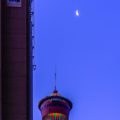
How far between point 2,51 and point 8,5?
515 cm

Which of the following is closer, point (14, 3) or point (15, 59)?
point (15, 59)

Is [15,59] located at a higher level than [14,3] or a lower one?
lower

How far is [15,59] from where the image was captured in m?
62.5

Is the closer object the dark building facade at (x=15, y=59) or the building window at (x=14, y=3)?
the dark building facade at (x=15, y=59)

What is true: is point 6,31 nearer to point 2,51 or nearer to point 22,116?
point 2,51

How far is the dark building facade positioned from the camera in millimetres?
61500

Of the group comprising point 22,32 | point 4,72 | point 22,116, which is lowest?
point 22,116

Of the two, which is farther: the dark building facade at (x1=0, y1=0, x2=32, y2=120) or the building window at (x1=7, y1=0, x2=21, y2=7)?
the building window at (x1=7, y1=0, x2=21, y2=7)

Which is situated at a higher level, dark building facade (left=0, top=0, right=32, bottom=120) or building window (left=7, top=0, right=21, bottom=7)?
building window (left=7, top=0, right=21, bottom=7)

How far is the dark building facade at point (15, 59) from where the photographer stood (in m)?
61.5

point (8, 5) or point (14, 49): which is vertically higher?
point (8, 5)

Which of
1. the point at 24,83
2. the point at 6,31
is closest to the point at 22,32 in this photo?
the point at 6,31

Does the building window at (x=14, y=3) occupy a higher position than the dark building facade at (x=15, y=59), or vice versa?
the building window at (x=14, y=3)

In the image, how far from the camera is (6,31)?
207ft
